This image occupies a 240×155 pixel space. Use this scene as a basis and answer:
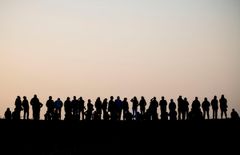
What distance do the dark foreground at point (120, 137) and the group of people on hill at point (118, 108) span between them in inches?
65.1

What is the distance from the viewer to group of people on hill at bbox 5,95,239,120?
40344mm

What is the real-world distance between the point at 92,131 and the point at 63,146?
253cm

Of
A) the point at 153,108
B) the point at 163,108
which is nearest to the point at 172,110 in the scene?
the point at 163,108

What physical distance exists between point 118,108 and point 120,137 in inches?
147

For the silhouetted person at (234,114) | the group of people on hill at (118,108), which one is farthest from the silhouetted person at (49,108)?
the silhouetted person at (234,114)

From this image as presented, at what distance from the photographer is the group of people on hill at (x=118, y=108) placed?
40.3 metres

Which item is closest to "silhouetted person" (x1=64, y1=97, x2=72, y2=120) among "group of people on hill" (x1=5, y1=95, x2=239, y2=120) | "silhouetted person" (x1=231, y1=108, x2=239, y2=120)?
"group of people on hill" (x1=5, y1=95, x2=239, y2=120)

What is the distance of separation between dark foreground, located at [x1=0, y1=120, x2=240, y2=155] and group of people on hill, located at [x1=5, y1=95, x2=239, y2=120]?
5.43 feet

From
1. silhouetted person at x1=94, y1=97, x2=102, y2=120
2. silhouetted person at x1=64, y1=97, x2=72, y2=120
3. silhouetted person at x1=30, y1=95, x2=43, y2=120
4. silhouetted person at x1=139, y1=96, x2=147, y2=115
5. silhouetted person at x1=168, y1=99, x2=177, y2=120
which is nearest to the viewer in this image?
silhouetted person at x1=30, y1=95, x2=43, y2=120

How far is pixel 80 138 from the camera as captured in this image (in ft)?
123

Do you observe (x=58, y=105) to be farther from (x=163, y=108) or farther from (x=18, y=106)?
(x=163, y=108)

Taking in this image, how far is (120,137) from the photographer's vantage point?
122 feet

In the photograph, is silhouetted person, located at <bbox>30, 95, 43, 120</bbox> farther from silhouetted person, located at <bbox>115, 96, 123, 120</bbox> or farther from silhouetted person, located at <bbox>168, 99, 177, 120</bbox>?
silhouetted person, located at <bbox>168, 99, 177, 120</bbox>

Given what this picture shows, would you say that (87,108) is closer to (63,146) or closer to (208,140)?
(63,146)
